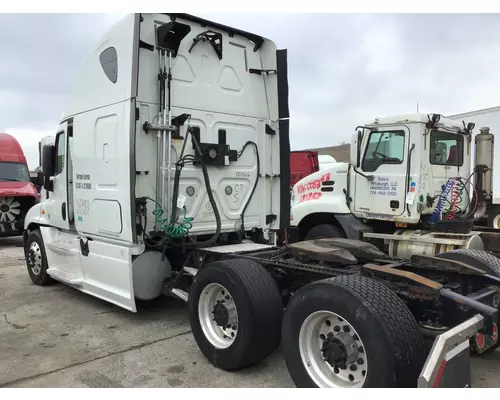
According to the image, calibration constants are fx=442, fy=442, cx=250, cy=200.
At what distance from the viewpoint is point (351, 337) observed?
3.05 metres

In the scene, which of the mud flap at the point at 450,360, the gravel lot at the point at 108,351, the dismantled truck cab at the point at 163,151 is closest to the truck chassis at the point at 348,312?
the mud flap at the point at 450,360

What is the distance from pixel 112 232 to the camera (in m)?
5.25

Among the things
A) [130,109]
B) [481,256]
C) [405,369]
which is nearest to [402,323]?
[405,369]

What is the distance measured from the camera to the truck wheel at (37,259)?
709 centimetres

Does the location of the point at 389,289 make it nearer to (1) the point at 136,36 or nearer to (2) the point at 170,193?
(2) the point at 170,193

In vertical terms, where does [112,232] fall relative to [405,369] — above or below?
above

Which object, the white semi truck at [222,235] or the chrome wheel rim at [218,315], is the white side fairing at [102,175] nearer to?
the white semi truck at [222,235]

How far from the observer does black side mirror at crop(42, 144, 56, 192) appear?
264 inches

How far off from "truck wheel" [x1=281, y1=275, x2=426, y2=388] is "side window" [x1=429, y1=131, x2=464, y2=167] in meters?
4.72

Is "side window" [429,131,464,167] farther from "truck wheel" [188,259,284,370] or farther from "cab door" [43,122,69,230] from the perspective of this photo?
"cab door" [43,122,69,230]

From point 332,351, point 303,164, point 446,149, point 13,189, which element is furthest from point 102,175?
point 13,189

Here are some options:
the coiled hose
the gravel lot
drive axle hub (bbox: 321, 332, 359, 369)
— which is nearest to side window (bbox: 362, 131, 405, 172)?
the coiled hose

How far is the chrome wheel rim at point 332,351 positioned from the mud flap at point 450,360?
17.5 inches

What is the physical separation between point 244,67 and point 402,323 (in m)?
4.12
